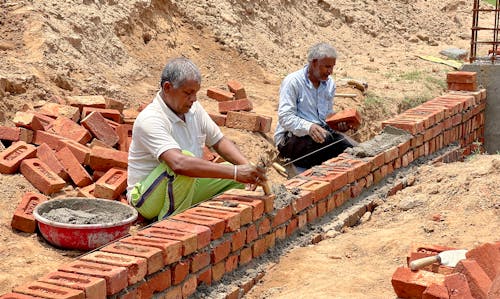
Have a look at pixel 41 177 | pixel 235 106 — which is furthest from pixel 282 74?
pixel 41 177

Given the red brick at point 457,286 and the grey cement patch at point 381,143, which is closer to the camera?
the red brick at point 457,286

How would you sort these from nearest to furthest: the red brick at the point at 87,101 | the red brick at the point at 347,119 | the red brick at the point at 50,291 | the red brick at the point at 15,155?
1. the red brick at the point at 50,291
2. the red brick at the point at 15,155
3. the red brick at the point at 347,119
4. the red brick at the point at 87,101

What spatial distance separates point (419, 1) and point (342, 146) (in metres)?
10.7

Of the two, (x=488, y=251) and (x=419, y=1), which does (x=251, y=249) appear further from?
(x=419, y=1)

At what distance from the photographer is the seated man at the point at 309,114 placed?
6.86 metres

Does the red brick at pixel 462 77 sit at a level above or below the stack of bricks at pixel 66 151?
above

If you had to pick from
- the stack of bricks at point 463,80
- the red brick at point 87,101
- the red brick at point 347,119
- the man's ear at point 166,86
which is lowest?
the red brick at point 347,119

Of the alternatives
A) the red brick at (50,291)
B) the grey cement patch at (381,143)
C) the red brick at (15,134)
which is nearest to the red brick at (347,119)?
the grey cement patch at (381,143)

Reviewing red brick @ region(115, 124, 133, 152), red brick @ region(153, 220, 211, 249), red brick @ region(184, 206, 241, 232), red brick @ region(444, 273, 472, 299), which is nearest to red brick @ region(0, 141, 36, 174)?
red brick @ region(115, 124, 133, 152)

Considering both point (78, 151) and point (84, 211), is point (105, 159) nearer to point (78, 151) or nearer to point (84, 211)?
point (78, 151)

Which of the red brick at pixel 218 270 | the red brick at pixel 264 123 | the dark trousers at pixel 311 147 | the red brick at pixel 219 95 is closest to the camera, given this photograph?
the red brick at pixel 218 270

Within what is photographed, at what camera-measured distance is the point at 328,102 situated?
23.8ft

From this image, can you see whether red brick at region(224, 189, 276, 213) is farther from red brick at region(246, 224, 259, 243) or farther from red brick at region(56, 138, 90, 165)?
red brick at region(56, 138, 90, 165)

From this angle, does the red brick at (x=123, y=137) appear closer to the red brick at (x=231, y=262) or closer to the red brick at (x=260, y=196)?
the red brick at (x=260, y=196)
